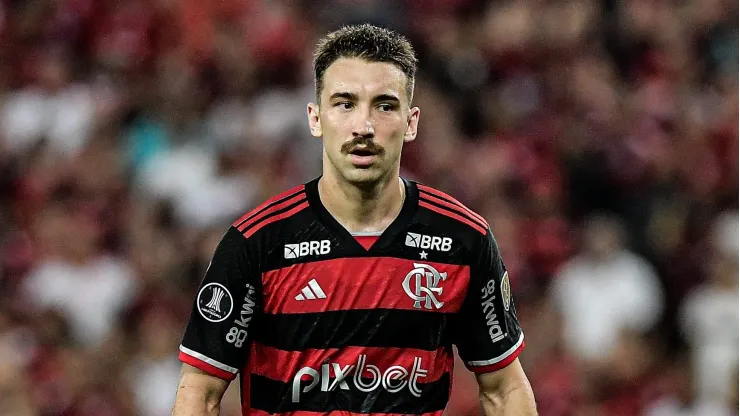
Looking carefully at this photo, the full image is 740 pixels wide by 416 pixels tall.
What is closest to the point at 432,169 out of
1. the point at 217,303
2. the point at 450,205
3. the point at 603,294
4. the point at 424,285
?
the point at 603,294

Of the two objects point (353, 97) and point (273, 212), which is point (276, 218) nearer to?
point (273, 212)

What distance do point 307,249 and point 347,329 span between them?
33cm

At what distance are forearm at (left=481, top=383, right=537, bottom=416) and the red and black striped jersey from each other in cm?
24

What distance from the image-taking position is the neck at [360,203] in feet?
15.6

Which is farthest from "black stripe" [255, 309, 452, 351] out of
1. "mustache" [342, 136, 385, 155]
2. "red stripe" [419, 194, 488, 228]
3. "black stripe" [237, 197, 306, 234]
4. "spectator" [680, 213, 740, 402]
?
"spectator" [680, 213, 740, 402]

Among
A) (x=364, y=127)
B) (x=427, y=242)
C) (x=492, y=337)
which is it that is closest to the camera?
(x=364, y=127)

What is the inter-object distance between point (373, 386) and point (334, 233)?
575mm

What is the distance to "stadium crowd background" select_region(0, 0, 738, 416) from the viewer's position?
9.43m

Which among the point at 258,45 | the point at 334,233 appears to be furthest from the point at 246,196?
the point at 334,233

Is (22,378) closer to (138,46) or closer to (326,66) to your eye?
(138,46)

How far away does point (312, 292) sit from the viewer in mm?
4668

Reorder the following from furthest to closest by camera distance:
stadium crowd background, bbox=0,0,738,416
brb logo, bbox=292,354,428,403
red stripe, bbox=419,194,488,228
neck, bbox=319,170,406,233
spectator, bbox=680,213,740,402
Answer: stadium crowd background, bbox=0,0,738,416
spectator, bbox=680,213,740,402
red stripe, bbox=419,194,488,228
neck, bbox=319,170,406,233
brb logo, bbox=292,354,428,403

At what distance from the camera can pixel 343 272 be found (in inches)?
185

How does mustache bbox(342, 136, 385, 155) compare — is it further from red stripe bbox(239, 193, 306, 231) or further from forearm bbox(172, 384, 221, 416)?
forearm bbox(172, 384, 221, 416)
